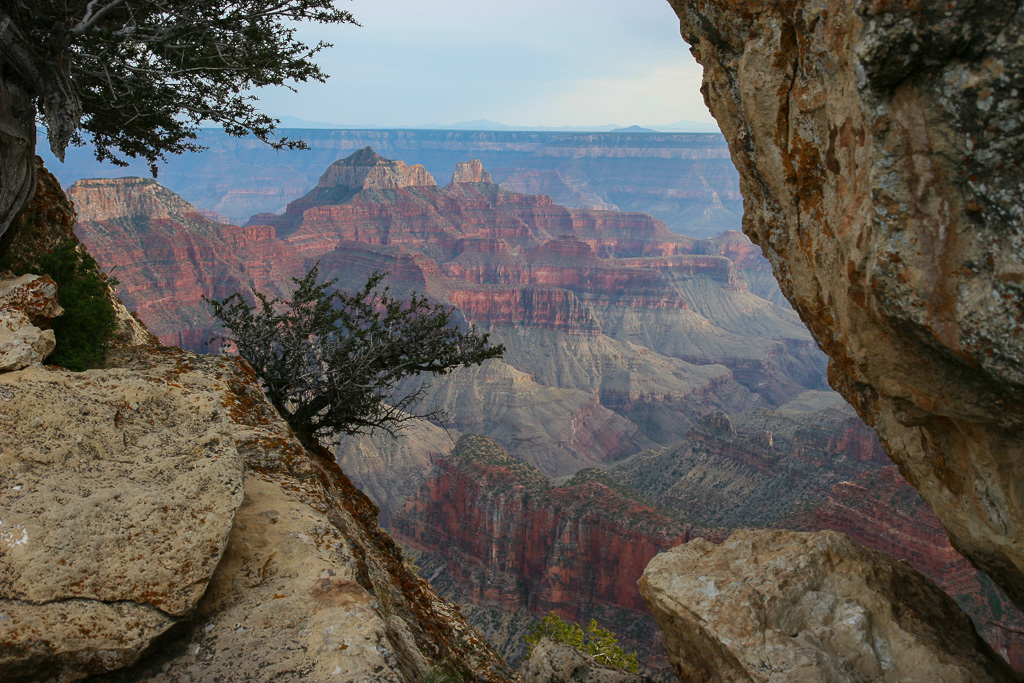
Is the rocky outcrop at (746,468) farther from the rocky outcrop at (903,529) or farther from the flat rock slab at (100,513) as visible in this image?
the flat rock slab at (100,513)

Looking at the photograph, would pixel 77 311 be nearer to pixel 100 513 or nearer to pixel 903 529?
pixel 100 513

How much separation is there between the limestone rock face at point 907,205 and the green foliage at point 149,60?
7.67 m

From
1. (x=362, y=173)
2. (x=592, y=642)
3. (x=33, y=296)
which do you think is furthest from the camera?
(x=362, y=173)

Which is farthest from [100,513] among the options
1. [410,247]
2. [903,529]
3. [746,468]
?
[410,247]

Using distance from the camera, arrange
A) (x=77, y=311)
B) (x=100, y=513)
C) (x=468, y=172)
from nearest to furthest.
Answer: (x=100, y=513) → (x=77, y=311) → (x=468, y=172)

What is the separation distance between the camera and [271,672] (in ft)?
15.5

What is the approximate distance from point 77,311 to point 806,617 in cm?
892

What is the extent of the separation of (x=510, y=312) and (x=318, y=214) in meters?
48.7

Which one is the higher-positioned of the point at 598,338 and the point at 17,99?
the point at 17,99

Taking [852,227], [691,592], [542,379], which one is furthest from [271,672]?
[542,379]

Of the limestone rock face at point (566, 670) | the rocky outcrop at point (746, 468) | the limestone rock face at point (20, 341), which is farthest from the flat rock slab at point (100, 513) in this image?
the rocky outcrop at point (746, 468)

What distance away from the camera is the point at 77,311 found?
832 centimetres

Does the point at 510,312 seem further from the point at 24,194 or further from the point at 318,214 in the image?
the point at 24,194

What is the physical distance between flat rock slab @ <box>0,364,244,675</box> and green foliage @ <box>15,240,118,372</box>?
1.60 meters
